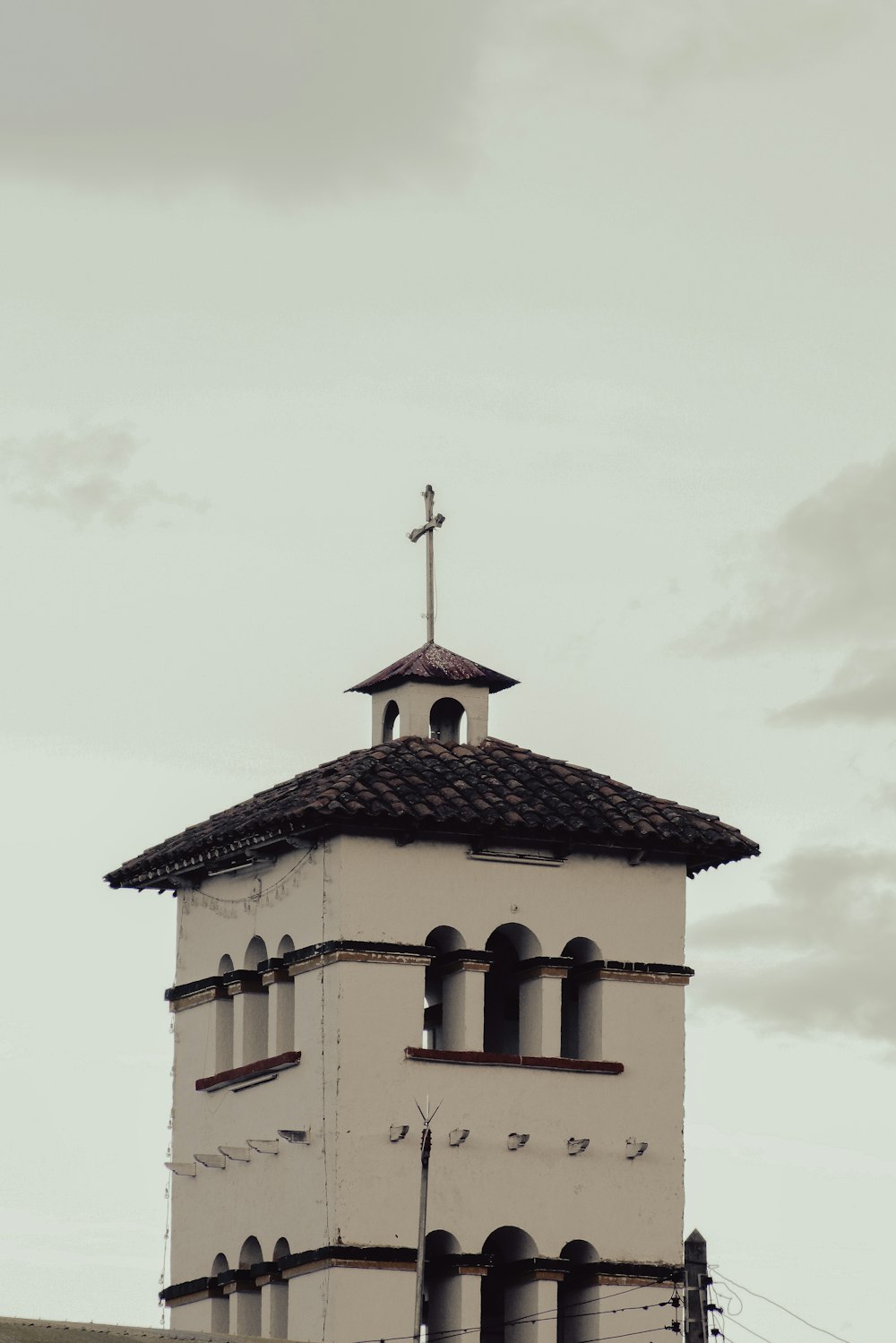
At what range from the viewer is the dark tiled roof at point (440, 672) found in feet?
176

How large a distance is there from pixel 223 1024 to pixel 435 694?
Result: 16.2ft

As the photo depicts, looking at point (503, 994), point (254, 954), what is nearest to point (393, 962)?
point (503, 994)

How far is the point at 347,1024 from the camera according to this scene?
50344 mm

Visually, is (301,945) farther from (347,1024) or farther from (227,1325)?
(227,1325)

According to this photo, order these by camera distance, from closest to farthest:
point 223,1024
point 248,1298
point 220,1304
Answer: point 248,1298
point 220,1304
point 223,1024

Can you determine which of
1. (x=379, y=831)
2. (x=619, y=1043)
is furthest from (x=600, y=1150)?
(x=379, y=831)

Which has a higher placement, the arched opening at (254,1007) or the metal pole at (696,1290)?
the arched opening at (254,1007)

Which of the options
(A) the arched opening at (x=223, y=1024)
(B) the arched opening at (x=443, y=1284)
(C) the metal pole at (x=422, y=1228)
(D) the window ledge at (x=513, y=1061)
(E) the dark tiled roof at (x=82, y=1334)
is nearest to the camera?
(E) the dark tiled roof at (x=82, y=1334)

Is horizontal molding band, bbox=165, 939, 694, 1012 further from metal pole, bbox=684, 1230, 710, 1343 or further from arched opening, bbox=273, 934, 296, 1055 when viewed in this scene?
metal pole, bbox=684, 1230, 710, 1343

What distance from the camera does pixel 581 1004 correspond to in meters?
52.5

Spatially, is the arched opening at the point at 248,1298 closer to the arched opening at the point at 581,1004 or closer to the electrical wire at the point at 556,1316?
the electrical wire at the point at 556,1316

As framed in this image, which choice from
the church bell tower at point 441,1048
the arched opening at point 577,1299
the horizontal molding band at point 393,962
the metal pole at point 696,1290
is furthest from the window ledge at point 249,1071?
the metal pole at point 696,1290

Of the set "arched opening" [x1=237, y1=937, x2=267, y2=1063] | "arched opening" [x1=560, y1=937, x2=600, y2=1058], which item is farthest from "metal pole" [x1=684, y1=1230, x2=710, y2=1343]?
"arched opening" [x1=237, y1=937, x2=267, y2=1063]

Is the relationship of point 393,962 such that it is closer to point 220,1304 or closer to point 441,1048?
point 441,1048
